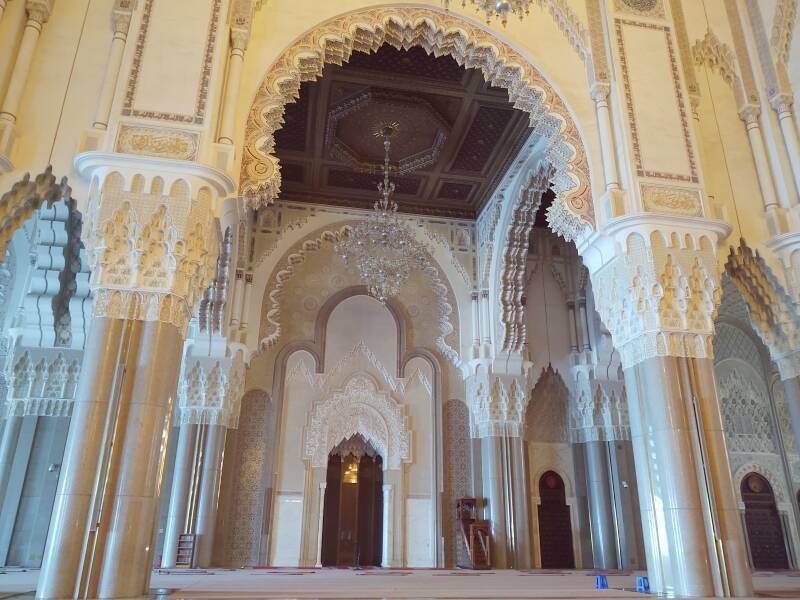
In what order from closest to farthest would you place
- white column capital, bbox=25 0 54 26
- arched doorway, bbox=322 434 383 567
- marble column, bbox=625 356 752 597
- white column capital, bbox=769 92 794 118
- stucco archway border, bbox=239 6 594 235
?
marble column, bbox=625 356 752 597 → white column capital, bbox=25 0 54 26 → stucco archway border, bbox=239 6 594 235 → white column capital, bbox=769 92 794 118 → arched doorway, bbox=322 434 383 567

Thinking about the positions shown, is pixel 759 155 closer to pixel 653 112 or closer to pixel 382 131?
pixel 653 112

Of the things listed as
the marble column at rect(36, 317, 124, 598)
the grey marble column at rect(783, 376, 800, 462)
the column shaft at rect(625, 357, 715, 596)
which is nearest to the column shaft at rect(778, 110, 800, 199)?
the grey marble column at rect(783, 376, 800, 462)

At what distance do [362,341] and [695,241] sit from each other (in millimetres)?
5599

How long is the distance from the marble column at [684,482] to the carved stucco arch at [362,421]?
4.79 metres

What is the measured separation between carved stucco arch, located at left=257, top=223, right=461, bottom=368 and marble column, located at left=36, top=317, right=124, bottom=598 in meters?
4.90

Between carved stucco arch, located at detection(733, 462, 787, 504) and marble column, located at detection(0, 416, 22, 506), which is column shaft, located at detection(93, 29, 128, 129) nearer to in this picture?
marble column, located at detection(0, 416, 22, 506)

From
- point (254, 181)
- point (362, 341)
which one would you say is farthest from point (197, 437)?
point (254, 181)

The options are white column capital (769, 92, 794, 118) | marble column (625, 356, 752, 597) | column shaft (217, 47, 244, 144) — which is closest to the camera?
marble column (625, 356, 752, 597)

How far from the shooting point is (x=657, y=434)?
15.9 ft

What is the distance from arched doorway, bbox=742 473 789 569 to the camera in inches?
406

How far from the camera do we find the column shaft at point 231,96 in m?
4.89

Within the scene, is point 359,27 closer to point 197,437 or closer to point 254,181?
point 254,181

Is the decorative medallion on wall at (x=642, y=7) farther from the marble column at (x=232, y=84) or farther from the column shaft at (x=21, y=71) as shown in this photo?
the column shaft at (x=21, y=71)

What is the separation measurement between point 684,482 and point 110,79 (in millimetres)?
5376
